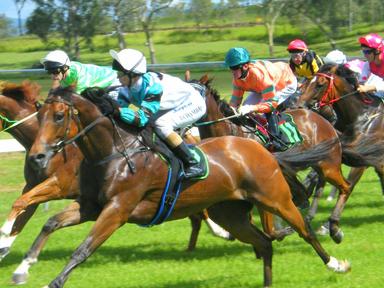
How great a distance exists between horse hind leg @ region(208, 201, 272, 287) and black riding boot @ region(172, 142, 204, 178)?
514mm

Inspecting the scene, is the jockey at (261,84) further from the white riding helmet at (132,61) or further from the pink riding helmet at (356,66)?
the white riding helmet at (132,61)

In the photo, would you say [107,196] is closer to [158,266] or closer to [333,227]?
[158,266]

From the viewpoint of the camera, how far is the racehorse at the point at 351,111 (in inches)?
317

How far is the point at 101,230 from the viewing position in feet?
17.2

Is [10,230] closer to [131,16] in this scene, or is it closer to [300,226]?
[300,226]

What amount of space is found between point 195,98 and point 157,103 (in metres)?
0.74

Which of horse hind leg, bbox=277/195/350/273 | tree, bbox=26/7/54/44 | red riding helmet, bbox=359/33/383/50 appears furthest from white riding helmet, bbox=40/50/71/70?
tree, bbox=26/7/54/44

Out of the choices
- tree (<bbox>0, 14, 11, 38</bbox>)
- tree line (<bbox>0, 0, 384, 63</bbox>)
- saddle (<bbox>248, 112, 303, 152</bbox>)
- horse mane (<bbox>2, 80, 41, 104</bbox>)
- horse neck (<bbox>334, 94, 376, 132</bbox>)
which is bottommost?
tree (<bbox>0, 14, 11, 38</bbox>)

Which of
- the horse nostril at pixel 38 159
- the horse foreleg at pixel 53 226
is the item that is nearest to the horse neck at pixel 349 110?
the horse foreleg at pixel 53 226

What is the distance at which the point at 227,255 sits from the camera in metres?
7.26

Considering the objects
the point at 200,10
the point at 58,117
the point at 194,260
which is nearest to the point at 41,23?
the point at 200,10

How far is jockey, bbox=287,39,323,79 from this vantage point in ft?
29.0

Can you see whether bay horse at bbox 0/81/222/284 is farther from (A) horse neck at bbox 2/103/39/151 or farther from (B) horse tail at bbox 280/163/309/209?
(B) horse tail at bbox 280/163/309/209

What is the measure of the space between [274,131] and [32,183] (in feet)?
8.01
